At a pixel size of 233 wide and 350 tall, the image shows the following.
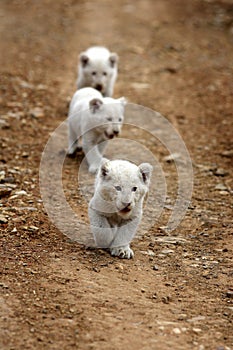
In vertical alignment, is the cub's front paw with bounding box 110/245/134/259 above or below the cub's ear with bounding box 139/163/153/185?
below

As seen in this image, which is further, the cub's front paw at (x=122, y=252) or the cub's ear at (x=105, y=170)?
the cub's front paw at (x=122, y=252)

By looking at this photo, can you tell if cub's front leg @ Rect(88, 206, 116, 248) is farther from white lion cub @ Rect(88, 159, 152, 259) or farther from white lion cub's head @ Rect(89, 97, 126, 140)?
white lion cub's head @ Rect(89, 97, 126, 140)

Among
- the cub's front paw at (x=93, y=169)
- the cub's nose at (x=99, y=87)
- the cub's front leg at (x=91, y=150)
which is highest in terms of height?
the cub's nose at (x=99, y=87)

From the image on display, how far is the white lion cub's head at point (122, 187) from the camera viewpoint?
590cm

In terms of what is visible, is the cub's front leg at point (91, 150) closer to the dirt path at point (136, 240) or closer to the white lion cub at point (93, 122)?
the white lion cub at point (93, 122)

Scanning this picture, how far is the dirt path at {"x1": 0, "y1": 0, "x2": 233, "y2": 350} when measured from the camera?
16.5 feet

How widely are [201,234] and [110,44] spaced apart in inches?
368

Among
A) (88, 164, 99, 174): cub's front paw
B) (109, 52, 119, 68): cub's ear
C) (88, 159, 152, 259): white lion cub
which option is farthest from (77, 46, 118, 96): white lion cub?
(88, 159, 152, 259): white lion cub

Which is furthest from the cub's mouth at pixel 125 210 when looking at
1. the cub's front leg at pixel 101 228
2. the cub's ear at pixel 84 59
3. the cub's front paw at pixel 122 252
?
the cub's ear at pixel 84 59

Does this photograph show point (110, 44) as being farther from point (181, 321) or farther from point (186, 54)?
point (181, 321)

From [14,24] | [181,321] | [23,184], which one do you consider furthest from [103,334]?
[14,24]

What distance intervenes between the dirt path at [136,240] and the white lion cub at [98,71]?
30.8 inches

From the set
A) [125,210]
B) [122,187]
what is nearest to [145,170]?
[122,187]

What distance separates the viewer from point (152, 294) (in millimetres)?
5605
